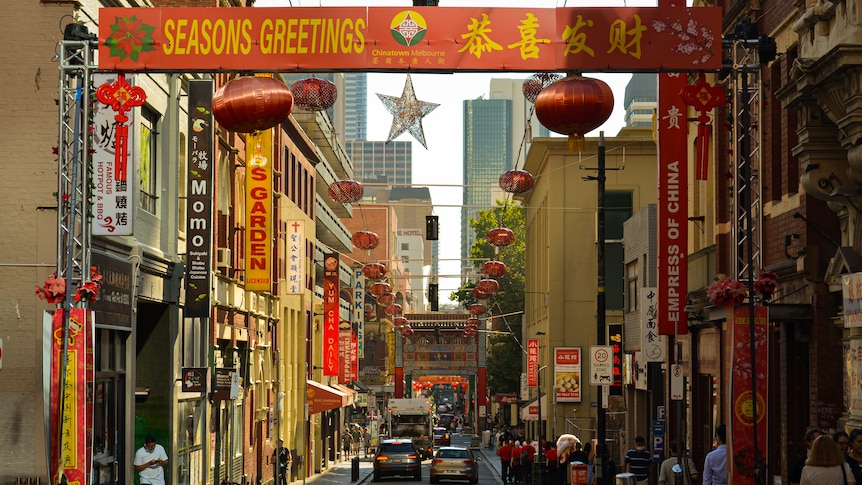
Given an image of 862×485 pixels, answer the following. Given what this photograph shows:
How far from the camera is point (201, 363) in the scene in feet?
106

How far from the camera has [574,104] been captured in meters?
16.8

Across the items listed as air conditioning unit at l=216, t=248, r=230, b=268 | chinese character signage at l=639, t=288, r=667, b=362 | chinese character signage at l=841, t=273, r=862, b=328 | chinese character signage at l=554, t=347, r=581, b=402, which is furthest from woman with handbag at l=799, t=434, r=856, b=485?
chinese character signage at l=554, t=347, r=581, b=402

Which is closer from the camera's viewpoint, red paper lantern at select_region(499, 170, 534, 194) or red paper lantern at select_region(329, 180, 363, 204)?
red paper lantern at select_region(499, 170, 534, 194)

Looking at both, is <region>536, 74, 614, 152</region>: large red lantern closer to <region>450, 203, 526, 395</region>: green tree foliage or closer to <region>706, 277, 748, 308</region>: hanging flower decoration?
<region>706, 277, 748, 308</region>: hanging flower decoration

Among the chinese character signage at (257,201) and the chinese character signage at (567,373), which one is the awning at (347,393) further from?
the chinese character signage at (257,201)

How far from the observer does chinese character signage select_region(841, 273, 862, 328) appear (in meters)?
14.8

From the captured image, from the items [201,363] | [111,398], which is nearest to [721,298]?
[111,398]

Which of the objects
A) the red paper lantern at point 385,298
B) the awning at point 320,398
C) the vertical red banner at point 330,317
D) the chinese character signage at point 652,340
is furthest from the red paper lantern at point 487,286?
the chinese character signage at point 652,340

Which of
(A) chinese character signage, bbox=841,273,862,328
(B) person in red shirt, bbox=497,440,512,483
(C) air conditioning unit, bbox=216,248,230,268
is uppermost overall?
(C) air conditioning unit, bbox=216,248,230,268

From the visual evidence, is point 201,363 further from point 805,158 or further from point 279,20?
point 805,158

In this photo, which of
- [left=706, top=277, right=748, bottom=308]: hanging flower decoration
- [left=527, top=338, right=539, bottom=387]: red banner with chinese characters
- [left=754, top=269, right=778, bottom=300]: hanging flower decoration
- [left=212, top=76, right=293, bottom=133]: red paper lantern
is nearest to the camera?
[left=212, top=76, right=293, bottom=133]: red paper lantern

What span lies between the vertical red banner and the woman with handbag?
47.8m

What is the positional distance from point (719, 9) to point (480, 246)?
86788mm

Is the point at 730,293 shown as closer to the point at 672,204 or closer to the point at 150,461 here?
the point at 150,461
